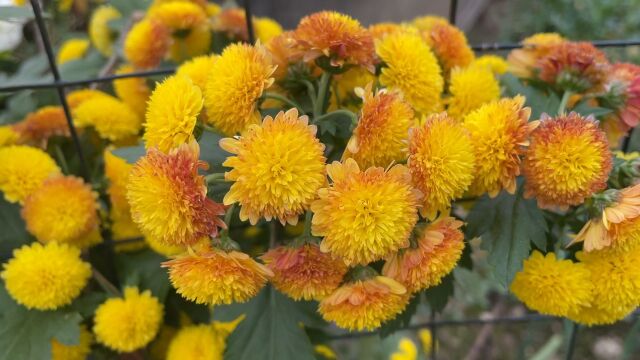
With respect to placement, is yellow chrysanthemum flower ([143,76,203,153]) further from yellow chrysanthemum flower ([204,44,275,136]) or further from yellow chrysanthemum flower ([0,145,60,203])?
yellow chrysanthemum flower ([0,145,60,203])

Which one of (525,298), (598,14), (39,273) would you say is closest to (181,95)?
(39,273)

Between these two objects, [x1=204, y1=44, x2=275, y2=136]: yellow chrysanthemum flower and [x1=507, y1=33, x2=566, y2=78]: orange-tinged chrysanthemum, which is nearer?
[x1=204, y1=44, x2=275, y2=136]: yellow chrysanthemum flower

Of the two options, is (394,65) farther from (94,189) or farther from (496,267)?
(94,189)

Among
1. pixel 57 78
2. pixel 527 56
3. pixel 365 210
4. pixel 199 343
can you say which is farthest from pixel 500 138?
pixel 57 78

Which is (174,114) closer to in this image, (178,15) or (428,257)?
(428,257)

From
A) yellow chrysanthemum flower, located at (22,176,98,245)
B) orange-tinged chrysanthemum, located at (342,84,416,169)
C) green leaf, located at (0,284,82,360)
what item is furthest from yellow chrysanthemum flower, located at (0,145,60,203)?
orange-tinged chrysanthemum, located at (342,84,416,169)

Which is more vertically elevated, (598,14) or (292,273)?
(292,273)
